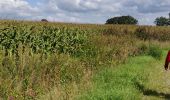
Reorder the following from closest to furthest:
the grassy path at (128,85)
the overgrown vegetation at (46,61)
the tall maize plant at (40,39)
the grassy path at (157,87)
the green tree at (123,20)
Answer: the overgrown vegetation at (46,61) → the grassy path at (128,85) → the grassy path at (157,87) → the tall maize plant at (40,39) → the green tree at (123,20)

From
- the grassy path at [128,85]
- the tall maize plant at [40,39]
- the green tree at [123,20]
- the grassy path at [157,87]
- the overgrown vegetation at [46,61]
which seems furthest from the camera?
the green tree at [123,20]

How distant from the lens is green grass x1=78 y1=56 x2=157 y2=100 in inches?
461

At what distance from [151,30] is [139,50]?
1624 cm

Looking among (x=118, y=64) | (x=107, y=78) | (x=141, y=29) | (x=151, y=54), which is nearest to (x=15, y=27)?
(x=107, y=78)

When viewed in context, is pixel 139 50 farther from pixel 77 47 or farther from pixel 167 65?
pixel 167 65

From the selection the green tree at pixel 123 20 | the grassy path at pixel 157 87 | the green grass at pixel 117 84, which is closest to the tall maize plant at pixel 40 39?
the green grass at pixel 117 84

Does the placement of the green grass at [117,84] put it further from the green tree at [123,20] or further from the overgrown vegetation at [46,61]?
the green tree at [123,20]

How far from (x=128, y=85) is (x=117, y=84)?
1.13ft

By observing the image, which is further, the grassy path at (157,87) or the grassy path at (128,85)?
the grassy path at (157,87)

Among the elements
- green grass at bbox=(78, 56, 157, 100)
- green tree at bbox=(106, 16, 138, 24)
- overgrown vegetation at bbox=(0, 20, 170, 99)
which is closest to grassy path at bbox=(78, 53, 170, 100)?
green grass at bbox=(78, 56, 157, 100)

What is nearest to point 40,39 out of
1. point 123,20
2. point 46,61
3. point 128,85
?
point 46,61

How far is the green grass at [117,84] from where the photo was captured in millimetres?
11716

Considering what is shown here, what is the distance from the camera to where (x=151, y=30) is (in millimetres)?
46812

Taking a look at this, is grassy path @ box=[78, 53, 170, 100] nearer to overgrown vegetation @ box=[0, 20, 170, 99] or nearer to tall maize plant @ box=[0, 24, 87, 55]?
overgrown vegetation @ box=[0, 20, 170, 99]
